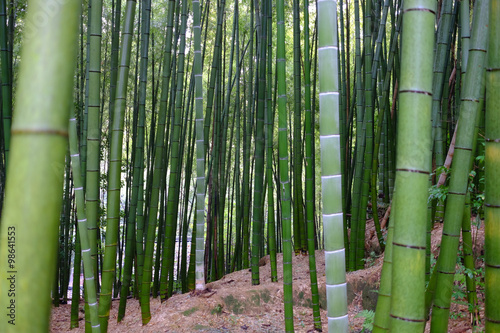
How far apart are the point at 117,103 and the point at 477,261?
2.54 meters

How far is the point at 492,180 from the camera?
3.29 ft

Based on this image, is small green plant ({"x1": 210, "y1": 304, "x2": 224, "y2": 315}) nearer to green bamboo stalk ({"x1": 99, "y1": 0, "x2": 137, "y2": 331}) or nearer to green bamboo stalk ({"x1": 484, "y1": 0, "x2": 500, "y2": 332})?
green bamboo stalk ({"x1": 99, "y1": 0, "x2": 137, "y2": 331})

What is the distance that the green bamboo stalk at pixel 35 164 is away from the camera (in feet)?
1.54

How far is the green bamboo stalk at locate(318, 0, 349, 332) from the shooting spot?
3.24 feet

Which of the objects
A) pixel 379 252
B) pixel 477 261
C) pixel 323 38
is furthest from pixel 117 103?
pixel 379 252

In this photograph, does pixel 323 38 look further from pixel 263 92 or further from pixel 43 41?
pixel 263 92

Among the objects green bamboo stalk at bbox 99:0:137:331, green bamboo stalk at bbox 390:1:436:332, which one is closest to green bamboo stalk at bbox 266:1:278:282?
green bamboo stalk at bbox 99:0:137:331

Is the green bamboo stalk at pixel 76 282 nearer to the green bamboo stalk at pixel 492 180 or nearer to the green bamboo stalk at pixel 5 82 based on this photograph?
the green bamboo stalk at pixel 5 82

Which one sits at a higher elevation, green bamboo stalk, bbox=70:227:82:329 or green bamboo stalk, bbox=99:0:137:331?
green bamboo stalk, bbox=99:0:137:331

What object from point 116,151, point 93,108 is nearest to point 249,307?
point 116,151

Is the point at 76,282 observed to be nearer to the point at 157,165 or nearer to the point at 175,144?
the point at 157,165

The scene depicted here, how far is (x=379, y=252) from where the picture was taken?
161 inches

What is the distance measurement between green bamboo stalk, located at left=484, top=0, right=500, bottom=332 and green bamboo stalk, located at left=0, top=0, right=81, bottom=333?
0.92m

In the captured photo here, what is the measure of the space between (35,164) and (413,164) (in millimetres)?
640
